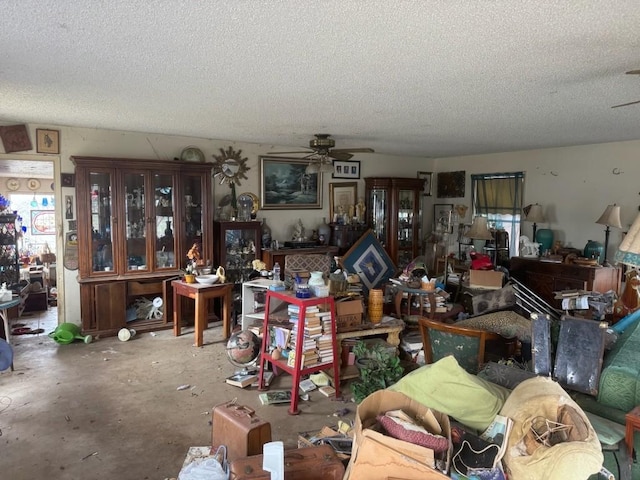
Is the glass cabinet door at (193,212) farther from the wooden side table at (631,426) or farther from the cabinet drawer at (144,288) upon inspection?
the wooden side table at (631,426)

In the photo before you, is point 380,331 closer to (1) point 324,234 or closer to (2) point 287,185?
(1) point 324,234

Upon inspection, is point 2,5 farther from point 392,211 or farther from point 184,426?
point 392,211

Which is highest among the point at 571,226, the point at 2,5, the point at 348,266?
the point at 2,5

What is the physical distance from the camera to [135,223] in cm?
520

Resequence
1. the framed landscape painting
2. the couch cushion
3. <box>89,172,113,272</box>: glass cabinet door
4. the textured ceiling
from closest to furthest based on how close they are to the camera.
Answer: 1. the textured ceiling
2. the couch cushion
3. <box>89,172,113,272</box>: glass cabinet door
4. the framed landscape painting

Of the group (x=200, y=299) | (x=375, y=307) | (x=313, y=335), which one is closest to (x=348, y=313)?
(x=375, y=307)

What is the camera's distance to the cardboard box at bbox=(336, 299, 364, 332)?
3.75m

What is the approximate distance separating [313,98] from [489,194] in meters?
4.60

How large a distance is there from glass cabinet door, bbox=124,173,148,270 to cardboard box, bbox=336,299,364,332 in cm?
264

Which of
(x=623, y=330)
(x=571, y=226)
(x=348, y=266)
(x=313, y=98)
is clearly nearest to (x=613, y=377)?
(x=623, y=330)

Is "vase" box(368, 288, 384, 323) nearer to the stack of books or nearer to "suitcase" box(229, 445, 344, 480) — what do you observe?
the stack of books

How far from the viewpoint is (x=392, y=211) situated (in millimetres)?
7121

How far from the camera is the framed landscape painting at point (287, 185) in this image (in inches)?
248

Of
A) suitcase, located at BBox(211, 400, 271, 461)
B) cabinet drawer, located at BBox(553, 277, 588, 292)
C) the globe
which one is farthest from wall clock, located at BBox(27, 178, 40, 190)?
cabinet drawer, located at BBox(553, 277, 588, 292)
